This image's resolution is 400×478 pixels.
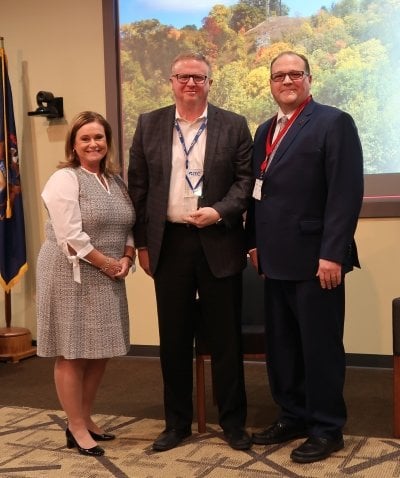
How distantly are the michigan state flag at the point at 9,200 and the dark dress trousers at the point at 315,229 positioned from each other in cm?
259

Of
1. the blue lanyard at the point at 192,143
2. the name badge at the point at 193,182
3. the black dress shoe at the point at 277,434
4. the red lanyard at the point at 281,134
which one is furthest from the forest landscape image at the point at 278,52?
the black dress shoe at the point at 277,434

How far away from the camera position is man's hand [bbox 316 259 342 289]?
264cm

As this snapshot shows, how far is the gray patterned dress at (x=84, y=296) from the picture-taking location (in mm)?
2781

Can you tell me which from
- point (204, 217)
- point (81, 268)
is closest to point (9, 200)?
point (81, 268)

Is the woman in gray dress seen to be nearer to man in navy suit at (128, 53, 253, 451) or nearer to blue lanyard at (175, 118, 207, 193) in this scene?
man in navy suit at (128, 53, 253, 451)

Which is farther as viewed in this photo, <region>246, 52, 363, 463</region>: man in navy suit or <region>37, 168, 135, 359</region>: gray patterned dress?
<region>37, 168, 135, 359</region>: gray patterned dress

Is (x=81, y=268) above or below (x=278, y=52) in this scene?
below

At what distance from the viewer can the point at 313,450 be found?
8.99ft

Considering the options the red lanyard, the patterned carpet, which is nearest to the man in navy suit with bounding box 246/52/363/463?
the red lanyard

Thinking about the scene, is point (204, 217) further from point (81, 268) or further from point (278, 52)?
point (278, 52)

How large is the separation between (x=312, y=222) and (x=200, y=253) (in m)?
0.49

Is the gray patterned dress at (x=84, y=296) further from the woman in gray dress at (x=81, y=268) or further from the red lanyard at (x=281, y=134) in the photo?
the red lanyard at (x=281, y=134)

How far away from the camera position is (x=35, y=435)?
3.18 meters

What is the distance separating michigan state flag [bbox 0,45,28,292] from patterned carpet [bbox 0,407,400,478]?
1.92 meters
